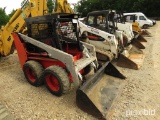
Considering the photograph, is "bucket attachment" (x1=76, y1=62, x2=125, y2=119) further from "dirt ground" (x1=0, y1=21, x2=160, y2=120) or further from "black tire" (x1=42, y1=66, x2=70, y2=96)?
"black tire" (x1=42, y1=66, x2=70, y2=96)

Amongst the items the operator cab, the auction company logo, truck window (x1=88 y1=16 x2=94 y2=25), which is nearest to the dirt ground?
the auction company logo

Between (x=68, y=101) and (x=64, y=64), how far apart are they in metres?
0.88

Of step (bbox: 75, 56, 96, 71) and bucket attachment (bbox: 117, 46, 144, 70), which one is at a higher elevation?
step (bbox: 75, 56, 96, 71)

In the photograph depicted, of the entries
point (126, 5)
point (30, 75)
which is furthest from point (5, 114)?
point (126, 5)

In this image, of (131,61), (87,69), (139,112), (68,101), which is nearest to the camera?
(139,112)

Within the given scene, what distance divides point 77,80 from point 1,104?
187cm

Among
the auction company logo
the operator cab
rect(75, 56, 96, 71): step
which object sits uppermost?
the operator cab

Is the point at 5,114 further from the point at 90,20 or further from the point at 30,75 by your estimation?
the point at 90,20

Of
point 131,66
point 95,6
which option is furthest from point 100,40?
point 95,6

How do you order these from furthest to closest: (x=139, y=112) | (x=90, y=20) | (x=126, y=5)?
1. (x=126, y=5)
2. (x=90, y=20)
3. (x=139, y=112)

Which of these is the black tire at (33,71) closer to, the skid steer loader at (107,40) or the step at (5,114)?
the step at (5,114)

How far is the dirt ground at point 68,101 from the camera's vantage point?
3.61 m

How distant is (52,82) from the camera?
Result: 453 cm

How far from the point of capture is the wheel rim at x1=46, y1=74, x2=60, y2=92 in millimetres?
4387
